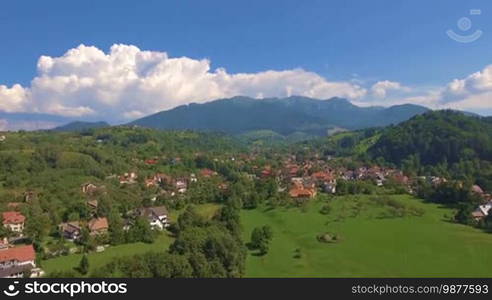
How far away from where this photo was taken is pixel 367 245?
39.0m

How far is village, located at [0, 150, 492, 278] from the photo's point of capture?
3419cm

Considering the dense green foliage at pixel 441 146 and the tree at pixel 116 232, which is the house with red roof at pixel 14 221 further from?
the dense green foliage at pixel 441 146

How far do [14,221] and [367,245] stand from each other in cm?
3549

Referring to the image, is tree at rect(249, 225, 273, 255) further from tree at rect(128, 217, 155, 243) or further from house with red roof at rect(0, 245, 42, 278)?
house with red roof at rect(0, 245, 42, 278)

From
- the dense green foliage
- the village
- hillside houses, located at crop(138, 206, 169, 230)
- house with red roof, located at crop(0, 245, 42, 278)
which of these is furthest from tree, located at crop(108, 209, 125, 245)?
the dense green foliage

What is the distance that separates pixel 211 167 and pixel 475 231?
203 ft

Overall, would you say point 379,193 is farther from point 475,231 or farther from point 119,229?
point 119,229

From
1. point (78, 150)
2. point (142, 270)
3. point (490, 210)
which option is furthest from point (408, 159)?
point (142, 270)

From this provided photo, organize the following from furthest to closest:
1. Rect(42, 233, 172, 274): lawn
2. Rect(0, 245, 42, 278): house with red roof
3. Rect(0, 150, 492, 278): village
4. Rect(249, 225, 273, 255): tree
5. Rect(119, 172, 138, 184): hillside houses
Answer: Rect(119, 172, 138, 184): hillside houses < Rect(249, 225, 273, 255): tree < Rect(0, 150, 492, 278): village < Rect(42, 233, 172, 274): lawn < Rect(0, 245, 42, 278): house with red roof

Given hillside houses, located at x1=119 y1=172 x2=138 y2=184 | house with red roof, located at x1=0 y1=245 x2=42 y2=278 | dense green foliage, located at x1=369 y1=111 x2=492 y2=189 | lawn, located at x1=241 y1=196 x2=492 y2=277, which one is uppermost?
dense green foliage, located at x1=369 y1=111 x2=492 y2=189

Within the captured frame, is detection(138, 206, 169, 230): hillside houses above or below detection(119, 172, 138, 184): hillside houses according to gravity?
below

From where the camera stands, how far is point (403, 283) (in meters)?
13.2

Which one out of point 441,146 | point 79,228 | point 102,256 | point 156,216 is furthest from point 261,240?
point 441,146

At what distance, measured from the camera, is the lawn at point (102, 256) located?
3250cm
